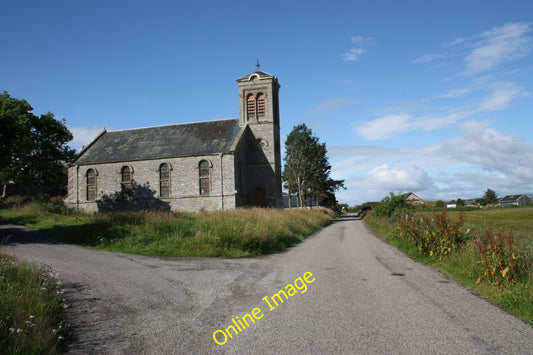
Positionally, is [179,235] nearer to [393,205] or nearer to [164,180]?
[393,205]

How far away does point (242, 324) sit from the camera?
5.34 m

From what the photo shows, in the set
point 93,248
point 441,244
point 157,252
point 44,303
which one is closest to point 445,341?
point 44,303

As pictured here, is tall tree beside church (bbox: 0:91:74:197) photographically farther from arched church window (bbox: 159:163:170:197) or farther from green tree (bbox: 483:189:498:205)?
green tree (bbox: 483:189:498:205)

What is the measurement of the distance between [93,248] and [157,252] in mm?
3314

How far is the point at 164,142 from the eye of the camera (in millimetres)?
35656

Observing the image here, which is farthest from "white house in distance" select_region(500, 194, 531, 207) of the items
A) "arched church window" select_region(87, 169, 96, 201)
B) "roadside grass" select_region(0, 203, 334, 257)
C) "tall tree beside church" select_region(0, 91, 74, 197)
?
"tall tree beside church" select_region(0, 91, 74, 197)

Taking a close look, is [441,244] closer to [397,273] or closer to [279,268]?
[397,273]

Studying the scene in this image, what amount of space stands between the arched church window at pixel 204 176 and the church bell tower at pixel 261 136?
4.93 m

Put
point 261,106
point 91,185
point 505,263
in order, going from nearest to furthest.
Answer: point 505,263, point 91,185, point 261,106

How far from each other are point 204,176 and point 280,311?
2728 centimetres

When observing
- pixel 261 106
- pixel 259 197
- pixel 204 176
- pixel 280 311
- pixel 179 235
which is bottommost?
pixel 280 311

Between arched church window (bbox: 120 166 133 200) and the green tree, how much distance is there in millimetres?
64393

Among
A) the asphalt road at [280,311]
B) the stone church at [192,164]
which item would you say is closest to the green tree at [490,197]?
the stone church at [192,164]

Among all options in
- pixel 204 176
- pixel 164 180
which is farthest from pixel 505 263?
pixel 164 180
